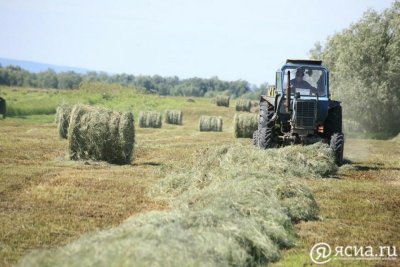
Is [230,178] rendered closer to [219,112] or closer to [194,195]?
[194,195]

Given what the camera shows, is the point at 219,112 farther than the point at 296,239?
Yes

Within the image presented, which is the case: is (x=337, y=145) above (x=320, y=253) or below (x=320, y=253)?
above

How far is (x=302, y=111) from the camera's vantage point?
17406 mm

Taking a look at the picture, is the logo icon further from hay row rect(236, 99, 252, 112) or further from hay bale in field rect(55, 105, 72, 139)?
hay row rect(236, 99, 252, 112)

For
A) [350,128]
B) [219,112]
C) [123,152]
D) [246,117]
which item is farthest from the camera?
[219,112]

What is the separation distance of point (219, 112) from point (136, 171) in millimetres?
36118

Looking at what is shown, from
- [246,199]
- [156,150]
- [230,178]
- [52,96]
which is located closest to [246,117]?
[156,150]

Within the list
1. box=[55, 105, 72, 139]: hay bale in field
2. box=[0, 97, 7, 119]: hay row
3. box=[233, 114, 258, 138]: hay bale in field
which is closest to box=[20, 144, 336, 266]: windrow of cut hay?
box=[55, 105, 72, 139]: hay bale in field

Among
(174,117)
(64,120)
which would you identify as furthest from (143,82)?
(64,120)

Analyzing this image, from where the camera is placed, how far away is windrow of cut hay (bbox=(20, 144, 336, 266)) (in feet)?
19.0

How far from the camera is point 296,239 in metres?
8.70

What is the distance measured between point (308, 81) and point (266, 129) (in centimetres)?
197

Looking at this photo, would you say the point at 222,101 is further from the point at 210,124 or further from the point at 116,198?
the point at 116,198

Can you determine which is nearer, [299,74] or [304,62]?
[299,74]
